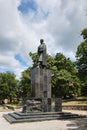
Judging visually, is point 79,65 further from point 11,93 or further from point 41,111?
point 11,93

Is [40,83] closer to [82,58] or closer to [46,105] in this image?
[46,105]

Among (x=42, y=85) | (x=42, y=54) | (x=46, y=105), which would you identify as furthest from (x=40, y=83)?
(x=42, y=54)

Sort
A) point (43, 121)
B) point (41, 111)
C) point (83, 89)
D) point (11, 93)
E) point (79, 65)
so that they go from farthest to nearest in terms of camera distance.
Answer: point (11, 93) → point (83, 89) → point (79, 65) → point (41, 111) → point (43, 121)

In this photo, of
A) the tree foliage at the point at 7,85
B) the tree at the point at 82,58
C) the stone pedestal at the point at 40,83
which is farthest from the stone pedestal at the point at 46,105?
the tree foliage at the point at 7,85

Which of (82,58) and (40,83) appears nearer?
(40,83)

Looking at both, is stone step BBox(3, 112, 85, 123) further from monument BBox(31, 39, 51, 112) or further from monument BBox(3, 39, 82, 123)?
monument BBox(31, 39, 51, 112)

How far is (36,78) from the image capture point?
750 inches

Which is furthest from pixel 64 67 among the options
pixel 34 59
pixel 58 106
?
pixel 58 106

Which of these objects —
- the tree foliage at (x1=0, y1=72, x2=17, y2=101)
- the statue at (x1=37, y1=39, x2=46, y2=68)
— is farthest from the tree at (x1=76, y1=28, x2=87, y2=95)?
the tree foliage at (x1=0, y1=72, x2=17, y2=101)

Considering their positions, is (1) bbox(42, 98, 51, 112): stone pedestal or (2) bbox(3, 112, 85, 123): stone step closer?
(2) bbox(3, 112, 85, 123): stone step

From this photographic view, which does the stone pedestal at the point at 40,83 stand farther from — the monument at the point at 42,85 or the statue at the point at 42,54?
the statue at the point at 42,54

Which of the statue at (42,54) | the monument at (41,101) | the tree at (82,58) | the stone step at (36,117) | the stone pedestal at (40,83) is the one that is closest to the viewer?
the stone step at (36,117)

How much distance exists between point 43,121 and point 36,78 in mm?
4063

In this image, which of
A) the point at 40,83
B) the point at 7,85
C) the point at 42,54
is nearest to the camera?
the point at 40,83
